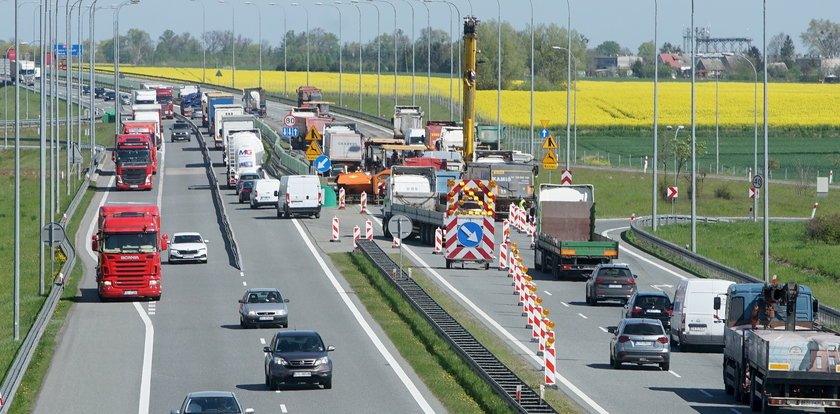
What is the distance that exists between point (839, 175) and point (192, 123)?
179ft

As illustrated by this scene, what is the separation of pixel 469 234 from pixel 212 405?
98.3 feet

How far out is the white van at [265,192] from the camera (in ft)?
253

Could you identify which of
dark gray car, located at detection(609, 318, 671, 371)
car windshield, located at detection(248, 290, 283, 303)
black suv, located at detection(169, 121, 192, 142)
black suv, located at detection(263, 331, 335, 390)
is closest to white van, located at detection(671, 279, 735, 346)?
dark gray car, located at detection(609, 318, 671, 371)

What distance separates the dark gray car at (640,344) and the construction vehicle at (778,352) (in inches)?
113

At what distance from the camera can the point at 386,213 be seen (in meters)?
68.2

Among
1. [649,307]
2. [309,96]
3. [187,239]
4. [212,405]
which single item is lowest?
[649,307]

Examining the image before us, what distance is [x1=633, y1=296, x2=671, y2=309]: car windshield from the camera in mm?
40531

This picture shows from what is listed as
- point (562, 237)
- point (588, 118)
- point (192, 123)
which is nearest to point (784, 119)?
point (588, 118)

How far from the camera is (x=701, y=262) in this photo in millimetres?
54750

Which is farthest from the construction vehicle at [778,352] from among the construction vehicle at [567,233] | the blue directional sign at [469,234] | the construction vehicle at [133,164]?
the construction vehicle at [133,164]

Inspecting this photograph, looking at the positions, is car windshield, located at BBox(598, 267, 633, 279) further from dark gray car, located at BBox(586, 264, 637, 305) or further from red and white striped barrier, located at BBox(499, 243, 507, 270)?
red and white striped barrier, located at BBox(499, 243, 507, 270)

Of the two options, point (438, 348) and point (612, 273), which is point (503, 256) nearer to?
point (612, 273)

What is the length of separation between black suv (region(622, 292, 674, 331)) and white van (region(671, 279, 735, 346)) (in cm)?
218

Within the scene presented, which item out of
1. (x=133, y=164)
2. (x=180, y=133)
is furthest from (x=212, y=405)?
(x=180, y=133)
